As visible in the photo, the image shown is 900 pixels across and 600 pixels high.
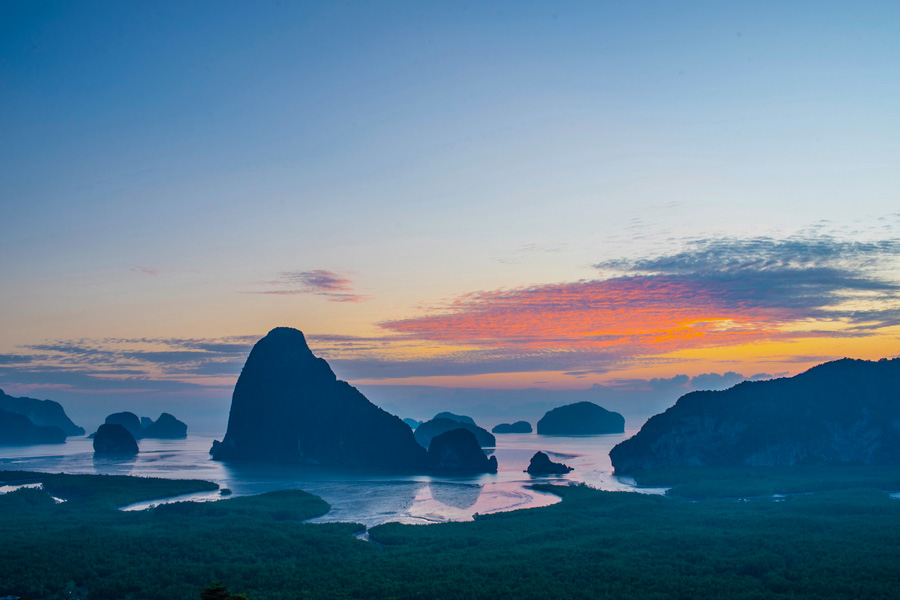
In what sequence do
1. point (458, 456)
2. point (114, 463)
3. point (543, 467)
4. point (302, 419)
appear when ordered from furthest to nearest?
point (302, 419) < point (114, 463) < point (458, 456) < point (543, 467)

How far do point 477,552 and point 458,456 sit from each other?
78.3m

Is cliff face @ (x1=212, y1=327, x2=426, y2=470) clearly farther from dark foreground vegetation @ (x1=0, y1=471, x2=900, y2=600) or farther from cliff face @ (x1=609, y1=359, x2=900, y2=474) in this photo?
dark foreground vegetation @ (x1=0, y1=471, x2=900, y2=600)

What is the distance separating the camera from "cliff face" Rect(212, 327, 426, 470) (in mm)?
133250

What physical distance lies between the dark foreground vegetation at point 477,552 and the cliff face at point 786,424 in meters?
32.1

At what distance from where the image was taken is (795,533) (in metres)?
52.2

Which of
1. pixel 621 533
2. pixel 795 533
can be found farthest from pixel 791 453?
pixel 621 533

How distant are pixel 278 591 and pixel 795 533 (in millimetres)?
42207

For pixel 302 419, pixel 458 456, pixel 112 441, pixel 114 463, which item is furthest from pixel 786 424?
pixel 112 441

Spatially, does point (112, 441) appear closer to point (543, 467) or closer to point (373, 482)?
point (373, 482)

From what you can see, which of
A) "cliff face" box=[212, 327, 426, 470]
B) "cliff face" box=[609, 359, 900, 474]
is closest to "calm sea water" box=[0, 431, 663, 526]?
"cliff face" box=[212, 327, 426, 470]

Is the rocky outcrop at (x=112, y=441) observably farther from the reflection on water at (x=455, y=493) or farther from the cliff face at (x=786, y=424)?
the cliff face at (x=786, y=424)

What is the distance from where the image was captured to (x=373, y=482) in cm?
10338

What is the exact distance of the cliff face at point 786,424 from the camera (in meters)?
99.6

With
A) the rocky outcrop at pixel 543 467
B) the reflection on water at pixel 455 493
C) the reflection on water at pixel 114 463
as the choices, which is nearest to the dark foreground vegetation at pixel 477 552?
the reflection on water at pixel 455 493
